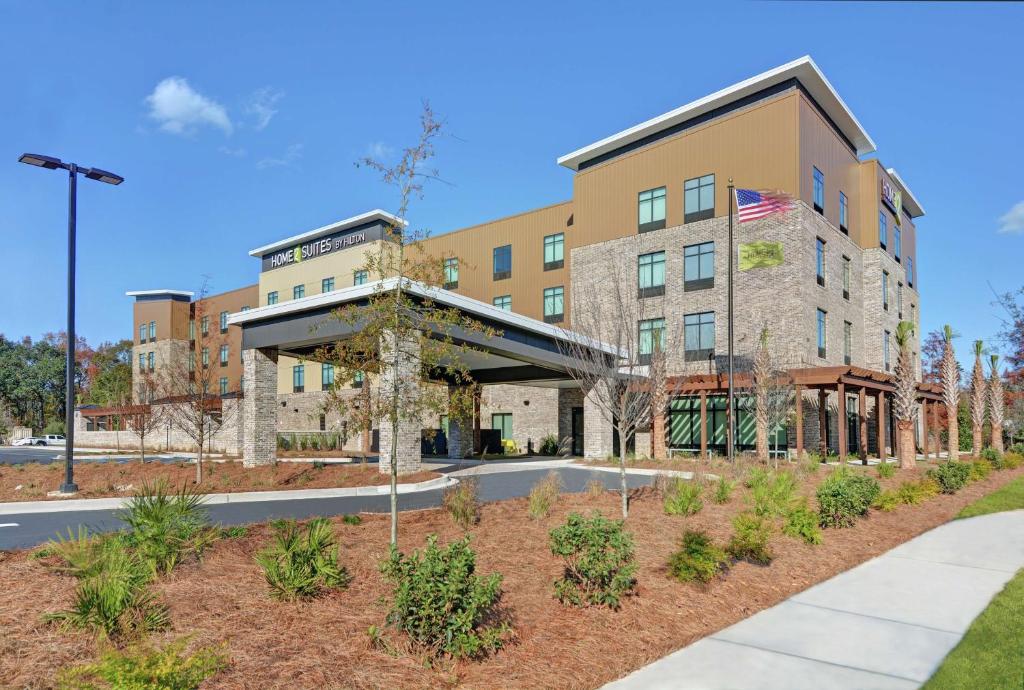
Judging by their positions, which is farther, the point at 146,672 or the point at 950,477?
the point at 950,477

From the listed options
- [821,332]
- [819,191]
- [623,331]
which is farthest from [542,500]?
[819,191]

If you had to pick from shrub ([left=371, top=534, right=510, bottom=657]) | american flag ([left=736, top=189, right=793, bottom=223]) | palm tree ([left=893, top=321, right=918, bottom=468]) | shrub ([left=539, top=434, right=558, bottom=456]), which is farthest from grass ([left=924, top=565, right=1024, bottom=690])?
shrub ([left=539, top=434, right=558, bottom=456])

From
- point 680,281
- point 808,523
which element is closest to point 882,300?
point 680,281

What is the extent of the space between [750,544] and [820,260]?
28637 millimetres

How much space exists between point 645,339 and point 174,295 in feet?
162

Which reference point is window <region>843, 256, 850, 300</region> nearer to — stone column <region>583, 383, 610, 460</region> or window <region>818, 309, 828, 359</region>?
window <region>818, 309, 828, 359</region>

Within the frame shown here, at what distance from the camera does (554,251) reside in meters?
42.8

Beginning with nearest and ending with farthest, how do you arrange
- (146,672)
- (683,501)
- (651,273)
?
(146,672) < (683,501) < (651,273)

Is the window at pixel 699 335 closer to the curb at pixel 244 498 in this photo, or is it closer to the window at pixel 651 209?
the window at pixel 651 209

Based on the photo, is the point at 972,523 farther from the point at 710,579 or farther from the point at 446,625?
the point at 446,625

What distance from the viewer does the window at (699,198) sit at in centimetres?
3456

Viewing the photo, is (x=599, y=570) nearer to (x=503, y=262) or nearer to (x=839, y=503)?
(x=839, y=503)

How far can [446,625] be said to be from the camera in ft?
19.2

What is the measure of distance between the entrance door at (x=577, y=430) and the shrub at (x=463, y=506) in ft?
95.1
